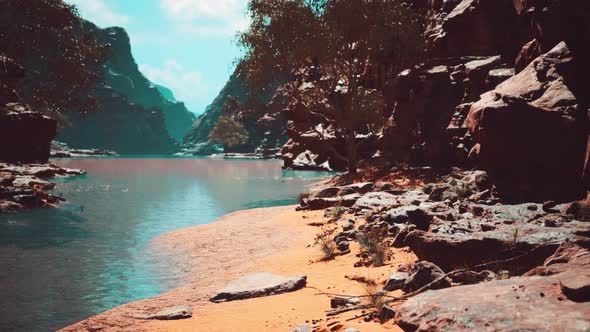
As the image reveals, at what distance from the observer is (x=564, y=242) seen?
6.82 m

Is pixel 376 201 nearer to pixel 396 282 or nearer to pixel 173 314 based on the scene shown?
pixel 396 282

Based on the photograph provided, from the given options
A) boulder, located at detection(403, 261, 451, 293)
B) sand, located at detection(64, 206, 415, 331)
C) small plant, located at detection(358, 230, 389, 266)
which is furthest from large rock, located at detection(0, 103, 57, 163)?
boulder, located at detection(403, 261, 451, 293)

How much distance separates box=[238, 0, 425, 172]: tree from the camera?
103ft

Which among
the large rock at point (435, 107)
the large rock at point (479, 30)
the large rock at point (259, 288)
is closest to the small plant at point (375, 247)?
the large rock at point (259, 288)

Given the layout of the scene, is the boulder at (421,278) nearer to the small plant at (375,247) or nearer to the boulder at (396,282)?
the boulder at (396,282)

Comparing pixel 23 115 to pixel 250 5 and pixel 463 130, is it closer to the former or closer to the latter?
pixel 250 5

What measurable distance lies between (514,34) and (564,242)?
21532 mm

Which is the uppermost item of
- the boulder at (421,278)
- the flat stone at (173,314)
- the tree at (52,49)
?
the tree at (52,49)

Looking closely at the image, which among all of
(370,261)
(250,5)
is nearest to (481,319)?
(370,261)

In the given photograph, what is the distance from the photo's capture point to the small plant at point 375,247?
9680mm

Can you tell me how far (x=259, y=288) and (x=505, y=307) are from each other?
5397 mm

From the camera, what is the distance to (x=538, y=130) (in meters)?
12.1

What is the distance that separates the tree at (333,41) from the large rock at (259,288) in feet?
80.3

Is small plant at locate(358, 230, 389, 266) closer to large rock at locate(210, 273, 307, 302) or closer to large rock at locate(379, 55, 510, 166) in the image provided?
large rock at locate(210, 273, 307, 302)
